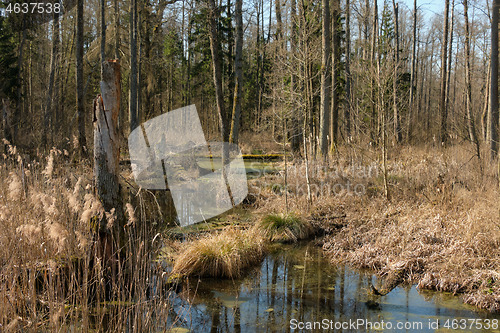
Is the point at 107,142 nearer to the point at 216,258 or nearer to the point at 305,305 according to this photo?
the point at 216,258

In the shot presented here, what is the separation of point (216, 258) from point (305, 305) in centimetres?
172

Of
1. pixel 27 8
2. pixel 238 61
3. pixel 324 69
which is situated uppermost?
pixel 27 8

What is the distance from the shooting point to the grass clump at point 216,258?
20.2 feet

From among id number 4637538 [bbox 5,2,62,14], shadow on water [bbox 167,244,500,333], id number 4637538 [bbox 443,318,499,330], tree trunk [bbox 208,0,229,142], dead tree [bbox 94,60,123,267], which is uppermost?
id number 4637538 [bbox 5,2,62,14]

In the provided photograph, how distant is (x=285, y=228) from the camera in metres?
8.13

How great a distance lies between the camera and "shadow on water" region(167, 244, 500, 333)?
4.62 m

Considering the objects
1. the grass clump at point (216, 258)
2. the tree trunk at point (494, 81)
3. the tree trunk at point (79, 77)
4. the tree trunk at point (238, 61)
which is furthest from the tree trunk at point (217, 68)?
the tree trunk at point (494, 81)

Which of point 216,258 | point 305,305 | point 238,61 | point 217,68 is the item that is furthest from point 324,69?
point 305,305

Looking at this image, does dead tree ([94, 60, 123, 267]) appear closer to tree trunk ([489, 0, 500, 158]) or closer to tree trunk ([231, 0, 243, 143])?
tree trunk ([231, 0, 243, 143])

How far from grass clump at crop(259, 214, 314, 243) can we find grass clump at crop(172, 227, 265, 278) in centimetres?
132

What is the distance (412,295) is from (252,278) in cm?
235

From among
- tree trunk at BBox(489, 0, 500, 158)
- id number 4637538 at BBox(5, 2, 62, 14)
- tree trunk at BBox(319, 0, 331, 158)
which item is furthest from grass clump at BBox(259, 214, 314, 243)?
id number 4637538 at BBox(5, 2, 62, 14)

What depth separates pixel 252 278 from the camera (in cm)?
623

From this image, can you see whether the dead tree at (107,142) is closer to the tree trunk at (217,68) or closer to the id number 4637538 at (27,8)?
the tree trunk at (217,68)
